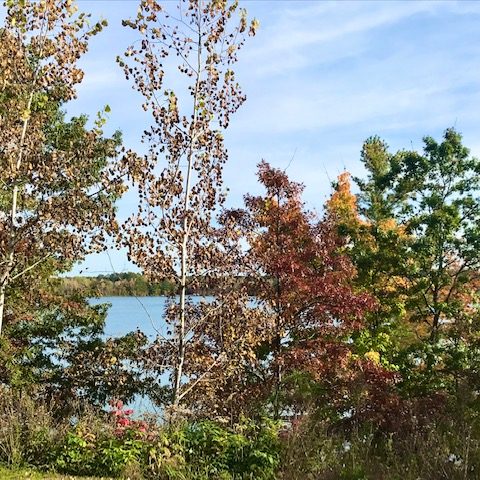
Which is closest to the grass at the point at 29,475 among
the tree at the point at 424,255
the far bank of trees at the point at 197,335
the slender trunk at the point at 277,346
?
the far bank of trees at the point at 197,335

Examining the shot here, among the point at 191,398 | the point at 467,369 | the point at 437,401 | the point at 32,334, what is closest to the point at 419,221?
the point at 467,369

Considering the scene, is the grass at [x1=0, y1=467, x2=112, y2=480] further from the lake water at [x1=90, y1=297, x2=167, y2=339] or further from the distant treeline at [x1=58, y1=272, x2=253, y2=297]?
the distant treeline at [x1=58, y1=272, x2=253, y2=297]

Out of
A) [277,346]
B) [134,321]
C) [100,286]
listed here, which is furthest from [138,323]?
[277,346]

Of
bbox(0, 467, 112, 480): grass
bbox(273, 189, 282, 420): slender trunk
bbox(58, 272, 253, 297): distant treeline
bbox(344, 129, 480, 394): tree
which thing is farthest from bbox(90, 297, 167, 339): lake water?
bbox(344, 129, 480, 394): tree

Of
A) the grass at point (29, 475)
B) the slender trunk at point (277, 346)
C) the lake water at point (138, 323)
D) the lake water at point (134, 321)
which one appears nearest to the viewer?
the grass at point (29, 475)

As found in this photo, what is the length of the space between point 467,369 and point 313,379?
283 cm

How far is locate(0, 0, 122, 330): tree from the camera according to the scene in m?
8.17

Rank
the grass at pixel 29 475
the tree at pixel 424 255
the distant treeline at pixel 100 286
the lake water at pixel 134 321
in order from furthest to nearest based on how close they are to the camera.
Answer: the tree at pixel 424 255 → the distant treeline at pixel 100 286 → the lake water at pixel 134 321 → the grass at pixel 29 475

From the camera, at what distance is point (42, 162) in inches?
327

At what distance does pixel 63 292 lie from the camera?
13.6 meters

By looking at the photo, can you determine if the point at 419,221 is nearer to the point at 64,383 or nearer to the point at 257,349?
the point at 257,349

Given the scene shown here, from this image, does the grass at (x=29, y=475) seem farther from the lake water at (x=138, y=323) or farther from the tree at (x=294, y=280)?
the tree at (x=294, y=280)

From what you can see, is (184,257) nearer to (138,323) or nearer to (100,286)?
(100,286)

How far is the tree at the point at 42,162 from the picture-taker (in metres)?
8.17
